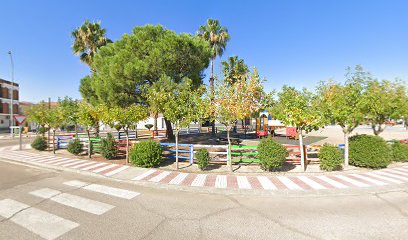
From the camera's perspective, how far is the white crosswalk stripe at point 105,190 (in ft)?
20.1

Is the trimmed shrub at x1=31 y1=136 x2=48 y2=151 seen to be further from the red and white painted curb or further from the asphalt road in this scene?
the asphalt road

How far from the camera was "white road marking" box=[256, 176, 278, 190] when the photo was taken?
6.76m

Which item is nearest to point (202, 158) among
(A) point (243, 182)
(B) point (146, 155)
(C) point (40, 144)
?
(A) point (243, 182)

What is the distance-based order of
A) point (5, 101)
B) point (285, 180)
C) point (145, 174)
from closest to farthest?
point (285, 180), point (145, 174), point (5, 101)

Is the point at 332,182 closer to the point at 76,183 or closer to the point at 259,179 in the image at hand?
the point at 259,179

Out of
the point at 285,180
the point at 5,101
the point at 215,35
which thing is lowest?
the point at 285,180

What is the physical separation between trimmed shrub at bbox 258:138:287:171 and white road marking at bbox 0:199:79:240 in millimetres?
7299

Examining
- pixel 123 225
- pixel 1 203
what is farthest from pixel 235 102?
pixel 1 203

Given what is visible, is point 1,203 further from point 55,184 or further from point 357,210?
point 357,210

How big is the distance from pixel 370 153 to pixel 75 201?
12.5m

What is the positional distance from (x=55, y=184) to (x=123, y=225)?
4.94 metres

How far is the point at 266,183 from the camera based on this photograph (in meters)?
7.21

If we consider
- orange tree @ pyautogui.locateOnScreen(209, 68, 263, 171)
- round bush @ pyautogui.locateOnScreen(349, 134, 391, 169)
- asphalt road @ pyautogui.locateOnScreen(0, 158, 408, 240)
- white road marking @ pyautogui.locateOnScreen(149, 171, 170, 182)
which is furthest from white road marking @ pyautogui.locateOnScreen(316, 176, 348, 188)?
white road marking @ pyautogui.locateOnScreen(149, 171, 170, 182)

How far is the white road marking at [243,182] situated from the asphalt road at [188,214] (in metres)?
0.72
